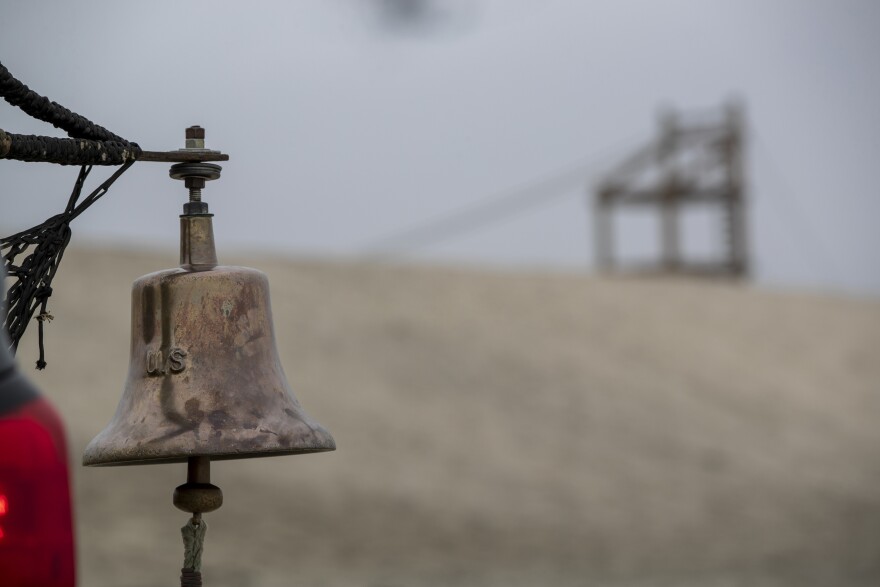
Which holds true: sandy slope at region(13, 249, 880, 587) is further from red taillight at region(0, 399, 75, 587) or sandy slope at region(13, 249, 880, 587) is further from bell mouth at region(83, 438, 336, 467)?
red taillight at region(0, 399, 75, 587)

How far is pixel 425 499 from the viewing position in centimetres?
1506

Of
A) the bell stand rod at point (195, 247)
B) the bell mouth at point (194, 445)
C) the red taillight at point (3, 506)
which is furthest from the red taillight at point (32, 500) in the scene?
the bell stand rod at point (195, 247)

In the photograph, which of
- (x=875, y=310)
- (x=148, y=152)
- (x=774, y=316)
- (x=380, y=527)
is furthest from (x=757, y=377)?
(x=148, y=152)

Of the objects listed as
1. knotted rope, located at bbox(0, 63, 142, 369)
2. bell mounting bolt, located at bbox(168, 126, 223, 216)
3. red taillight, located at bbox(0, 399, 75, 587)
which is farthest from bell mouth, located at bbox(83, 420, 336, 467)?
red taillight, located at bbox(0, 399, 75, 587)

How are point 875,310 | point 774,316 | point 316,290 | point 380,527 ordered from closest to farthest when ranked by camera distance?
point 380,527
point 316,290
point 774,316
point 875,310

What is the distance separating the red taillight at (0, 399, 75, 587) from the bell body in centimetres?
120

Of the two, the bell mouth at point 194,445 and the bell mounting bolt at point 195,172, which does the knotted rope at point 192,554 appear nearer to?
the bell mouth at point 194,445

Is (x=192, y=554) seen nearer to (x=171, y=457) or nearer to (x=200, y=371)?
(x=171, y=457)

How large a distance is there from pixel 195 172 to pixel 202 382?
0.41m

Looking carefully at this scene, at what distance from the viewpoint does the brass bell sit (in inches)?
101

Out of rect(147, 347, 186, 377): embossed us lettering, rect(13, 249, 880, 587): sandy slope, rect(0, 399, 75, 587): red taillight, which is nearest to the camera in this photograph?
rect(0, 399, 75, 587): red taillight

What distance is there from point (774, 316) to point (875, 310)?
349cm

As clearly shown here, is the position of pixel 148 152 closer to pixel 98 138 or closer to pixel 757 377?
pixel 98 138

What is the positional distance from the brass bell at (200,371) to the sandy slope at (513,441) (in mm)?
9247
